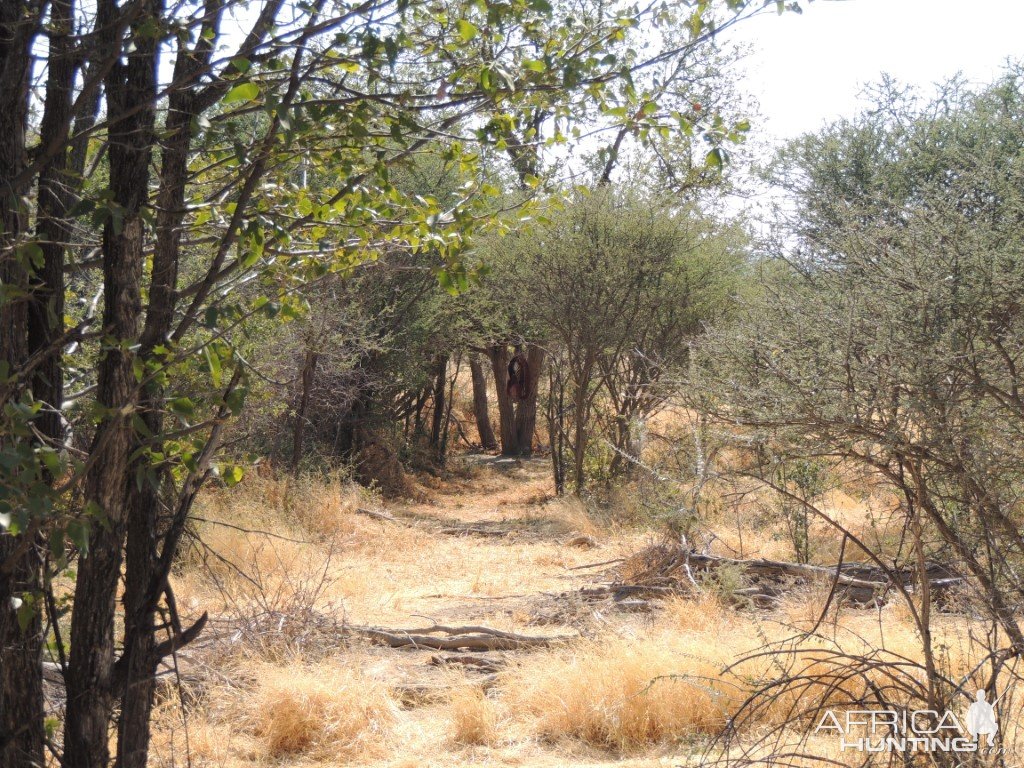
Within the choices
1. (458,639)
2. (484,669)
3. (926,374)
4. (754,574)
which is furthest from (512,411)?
(926,374)

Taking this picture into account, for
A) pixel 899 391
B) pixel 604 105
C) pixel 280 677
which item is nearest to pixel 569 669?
pixel 280 677

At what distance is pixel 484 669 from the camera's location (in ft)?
19.7

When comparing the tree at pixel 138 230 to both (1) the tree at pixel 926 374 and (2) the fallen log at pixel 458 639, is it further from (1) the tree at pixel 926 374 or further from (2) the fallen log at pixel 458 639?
(2) the fallen log at pixel 458 639

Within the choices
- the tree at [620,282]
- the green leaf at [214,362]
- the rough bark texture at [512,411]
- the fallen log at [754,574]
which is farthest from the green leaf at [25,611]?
the rough bark texture at [512,411]

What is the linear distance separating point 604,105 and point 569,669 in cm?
344

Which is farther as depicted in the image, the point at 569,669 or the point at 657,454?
the point at 657,454

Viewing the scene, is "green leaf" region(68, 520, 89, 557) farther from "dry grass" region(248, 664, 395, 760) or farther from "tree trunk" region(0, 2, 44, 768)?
"dry grass" region(248, 664, 395, 760)

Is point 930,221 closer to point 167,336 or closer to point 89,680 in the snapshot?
point 167,336

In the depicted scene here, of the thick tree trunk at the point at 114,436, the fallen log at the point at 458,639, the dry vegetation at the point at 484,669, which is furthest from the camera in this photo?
the fallen log at the point at 458,639

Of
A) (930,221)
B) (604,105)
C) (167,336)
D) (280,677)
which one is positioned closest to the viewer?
(167,336)

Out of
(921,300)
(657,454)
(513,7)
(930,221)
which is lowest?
(657,454)

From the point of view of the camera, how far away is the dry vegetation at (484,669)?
15.1ft

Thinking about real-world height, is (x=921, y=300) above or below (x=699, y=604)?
above

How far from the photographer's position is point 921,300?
3.30m
